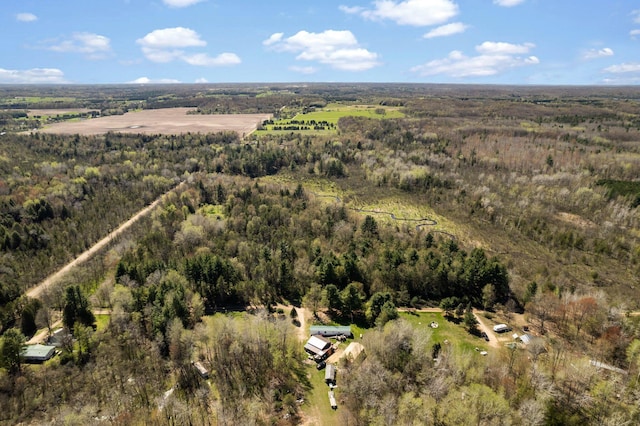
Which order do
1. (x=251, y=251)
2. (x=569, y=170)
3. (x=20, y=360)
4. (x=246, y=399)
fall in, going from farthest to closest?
(x=569, y=170) < (x=251, y=251) < (x=20, y=360) < (x=246, y=399)

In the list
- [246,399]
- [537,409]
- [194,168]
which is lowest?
[246,399]

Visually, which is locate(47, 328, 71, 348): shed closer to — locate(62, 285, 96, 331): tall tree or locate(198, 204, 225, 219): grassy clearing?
locate(62, 285, 96, 331): tall tree

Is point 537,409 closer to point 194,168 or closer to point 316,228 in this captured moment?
point 316,228

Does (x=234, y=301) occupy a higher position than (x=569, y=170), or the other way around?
(x=569, y=170)

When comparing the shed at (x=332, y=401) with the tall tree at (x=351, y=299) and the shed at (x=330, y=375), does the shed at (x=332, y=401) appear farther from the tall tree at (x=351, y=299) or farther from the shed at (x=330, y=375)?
the tall tree at (x=351, y=299)

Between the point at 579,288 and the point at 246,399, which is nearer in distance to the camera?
the point at 246,399

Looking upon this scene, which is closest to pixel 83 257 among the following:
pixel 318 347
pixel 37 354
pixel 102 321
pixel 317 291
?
pixel 102 321

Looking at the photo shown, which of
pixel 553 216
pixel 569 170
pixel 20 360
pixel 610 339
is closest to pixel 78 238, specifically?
pixel 20 360
